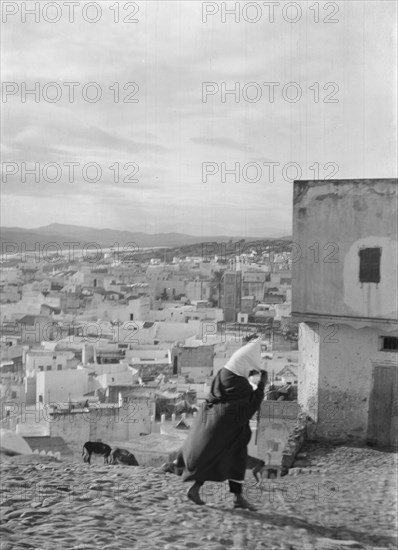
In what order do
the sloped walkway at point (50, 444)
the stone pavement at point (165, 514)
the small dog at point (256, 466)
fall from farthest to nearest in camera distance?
the sloped walkway at point (50, 444), the small dog at point (256, 466), the stone pavement at point (165, 514)

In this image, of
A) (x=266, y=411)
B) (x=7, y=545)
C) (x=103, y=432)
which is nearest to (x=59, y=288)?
(x=103, y=432)

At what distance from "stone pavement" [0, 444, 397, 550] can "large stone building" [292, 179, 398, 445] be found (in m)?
2.31

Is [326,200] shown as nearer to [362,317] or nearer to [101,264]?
[362,317]

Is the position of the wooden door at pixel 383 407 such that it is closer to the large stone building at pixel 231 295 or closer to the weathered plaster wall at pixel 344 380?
the weathered plaster wall at pixel 344 380

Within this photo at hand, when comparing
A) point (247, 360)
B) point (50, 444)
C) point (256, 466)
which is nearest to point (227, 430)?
point (247, 360)

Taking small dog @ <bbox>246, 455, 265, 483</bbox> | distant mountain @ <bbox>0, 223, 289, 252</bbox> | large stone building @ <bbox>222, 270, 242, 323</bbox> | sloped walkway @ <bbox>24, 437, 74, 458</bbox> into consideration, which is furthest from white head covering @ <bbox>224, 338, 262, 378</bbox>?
sloped walkway @ <bbox>24, 437, 74, 458</bbox>

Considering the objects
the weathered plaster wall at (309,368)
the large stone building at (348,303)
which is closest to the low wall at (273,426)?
the weathered plaster wall at (309,368)

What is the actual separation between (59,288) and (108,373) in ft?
13.8

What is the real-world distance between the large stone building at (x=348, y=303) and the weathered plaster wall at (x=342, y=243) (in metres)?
0.01

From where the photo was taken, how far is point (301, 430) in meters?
7.05

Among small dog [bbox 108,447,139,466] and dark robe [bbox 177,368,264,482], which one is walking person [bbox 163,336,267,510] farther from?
small dog [bbox 108,447,139,466]

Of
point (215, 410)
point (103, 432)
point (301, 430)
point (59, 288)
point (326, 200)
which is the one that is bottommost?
point (103, 432)

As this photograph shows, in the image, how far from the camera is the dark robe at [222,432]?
11.5ft

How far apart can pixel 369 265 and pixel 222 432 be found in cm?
395
